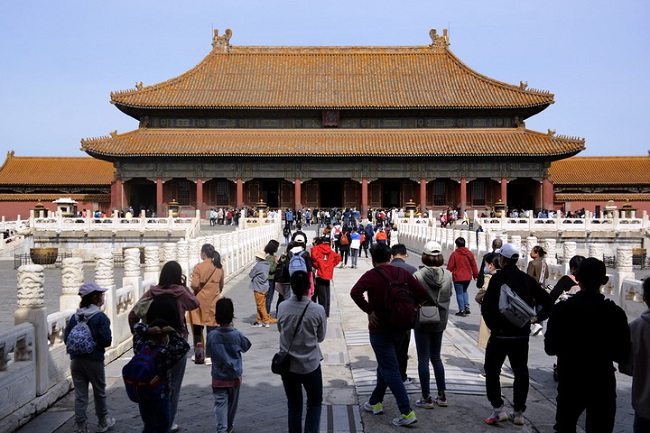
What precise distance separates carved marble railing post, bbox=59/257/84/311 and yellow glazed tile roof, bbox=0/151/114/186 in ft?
143

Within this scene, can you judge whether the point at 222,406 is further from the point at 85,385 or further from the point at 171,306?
the point at 85,385

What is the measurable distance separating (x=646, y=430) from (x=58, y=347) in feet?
20.3

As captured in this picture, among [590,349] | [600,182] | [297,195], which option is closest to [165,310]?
[590,349]

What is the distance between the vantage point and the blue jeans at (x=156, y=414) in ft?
17.6

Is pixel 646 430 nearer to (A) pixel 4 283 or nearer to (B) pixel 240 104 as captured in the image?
(A) pixel 4 283

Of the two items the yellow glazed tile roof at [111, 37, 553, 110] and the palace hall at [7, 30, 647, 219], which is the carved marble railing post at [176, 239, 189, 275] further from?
A: the yellow glazed tile roof at [111, 37, 553, 110]

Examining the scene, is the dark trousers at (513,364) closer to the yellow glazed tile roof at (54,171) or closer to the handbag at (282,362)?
the handbag at (282,362)

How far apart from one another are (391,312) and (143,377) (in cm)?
226

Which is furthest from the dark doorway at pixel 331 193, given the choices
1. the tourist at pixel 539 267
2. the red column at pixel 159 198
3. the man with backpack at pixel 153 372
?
the man with backpack at pixel 153 372

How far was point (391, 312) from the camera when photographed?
612 centimetres

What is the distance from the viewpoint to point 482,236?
22.4 meters

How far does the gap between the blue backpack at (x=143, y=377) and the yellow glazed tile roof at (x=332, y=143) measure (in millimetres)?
40634

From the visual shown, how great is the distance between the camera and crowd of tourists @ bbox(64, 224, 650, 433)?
205 inches

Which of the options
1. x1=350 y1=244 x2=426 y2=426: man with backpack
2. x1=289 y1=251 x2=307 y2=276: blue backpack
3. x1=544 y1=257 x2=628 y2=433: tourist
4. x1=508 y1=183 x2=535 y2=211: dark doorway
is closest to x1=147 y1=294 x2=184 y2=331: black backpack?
x1=350 y1=244 x2=426 y2=426: man with backpack
